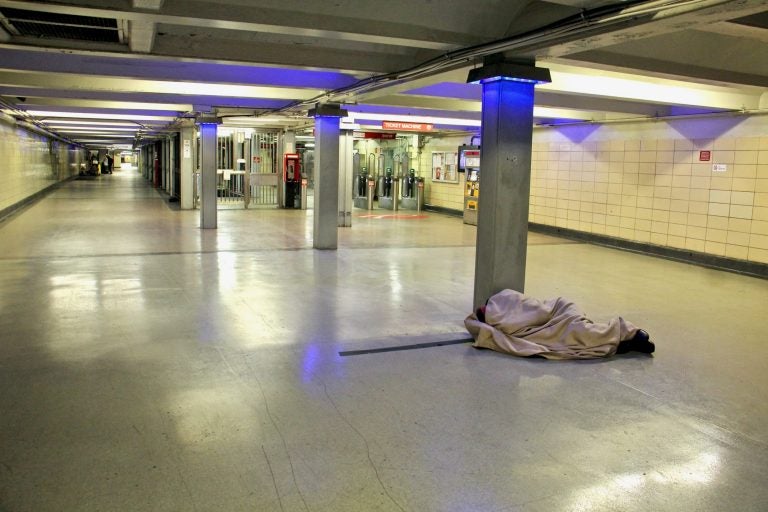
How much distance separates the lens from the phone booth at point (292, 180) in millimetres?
20219

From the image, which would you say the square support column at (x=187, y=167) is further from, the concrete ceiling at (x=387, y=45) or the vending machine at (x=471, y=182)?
the concrete ceiling at (x=387, y=45)

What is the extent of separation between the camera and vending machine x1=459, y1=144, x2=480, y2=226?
1658cm

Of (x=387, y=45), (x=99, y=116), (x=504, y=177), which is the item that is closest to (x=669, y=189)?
(x=504, y=177)

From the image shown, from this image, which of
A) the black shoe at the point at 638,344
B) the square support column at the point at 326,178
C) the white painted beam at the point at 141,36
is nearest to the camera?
the white painted beam at the point at 141,36

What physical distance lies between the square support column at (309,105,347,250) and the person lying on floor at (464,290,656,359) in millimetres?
5846

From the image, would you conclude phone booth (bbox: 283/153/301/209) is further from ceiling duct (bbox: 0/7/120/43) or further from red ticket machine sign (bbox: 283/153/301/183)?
ceiling duct (bbox: 0/7/120/43)

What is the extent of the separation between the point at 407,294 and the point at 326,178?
4219 mm

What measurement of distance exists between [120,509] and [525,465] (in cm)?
210

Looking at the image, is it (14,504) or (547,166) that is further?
(547,166)

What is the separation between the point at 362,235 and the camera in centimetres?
1377

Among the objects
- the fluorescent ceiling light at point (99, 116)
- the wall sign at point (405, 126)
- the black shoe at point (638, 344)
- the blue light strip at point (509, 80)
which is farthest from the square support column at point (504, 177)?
the fluorescent ceiling light at point (99, 116)

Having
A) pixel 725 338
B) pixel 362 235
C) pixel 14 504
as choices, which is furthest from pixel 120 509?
pixel 362 235

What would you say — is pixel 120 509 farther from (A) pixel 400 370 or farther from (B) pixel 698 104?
(B) pixel 698 104

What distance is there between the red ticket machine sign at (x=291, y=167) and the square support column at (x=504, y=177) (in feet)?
47.6
